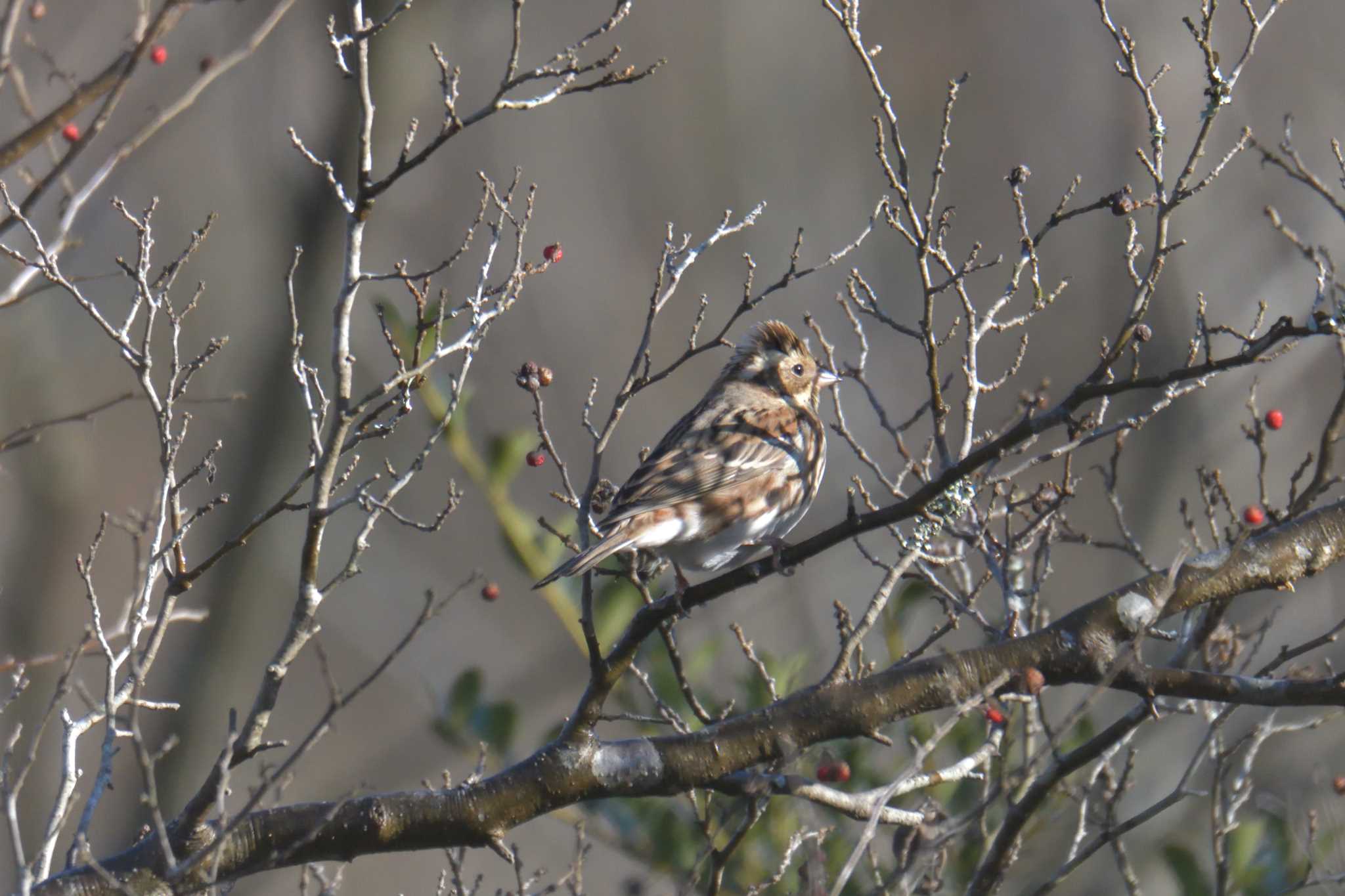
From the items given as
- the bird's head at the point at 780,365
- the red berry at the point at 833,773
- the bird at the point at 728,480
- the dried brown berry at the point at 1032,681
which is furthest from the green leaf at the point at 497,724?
the dried brown berry at the point at 1032,681

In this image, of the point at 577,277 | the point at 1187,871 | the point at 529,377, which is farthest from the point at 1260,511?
the point at 577,277

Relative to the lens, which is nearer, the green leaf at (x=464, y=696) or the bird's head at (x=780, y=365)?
the bird's head at (x=780, y=365)

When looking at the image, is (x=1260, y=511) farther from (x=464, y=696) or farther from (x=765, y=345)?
(x=464, y=696)

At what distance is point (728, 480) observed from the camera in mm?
5195

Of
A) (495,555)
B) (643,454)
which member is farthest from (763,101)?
(643,454)

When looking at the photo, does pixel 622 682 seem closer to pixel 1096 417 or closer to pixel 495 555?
pixel 1096 417

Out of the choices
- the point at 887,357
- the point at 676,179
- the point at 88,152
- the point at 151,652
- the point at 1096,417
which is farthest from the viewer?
the point at 676,179

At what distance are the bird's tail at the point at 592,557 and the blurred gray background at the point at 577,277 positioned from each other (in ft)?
16.6

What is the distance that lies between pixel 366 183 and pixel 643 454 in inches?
65.9

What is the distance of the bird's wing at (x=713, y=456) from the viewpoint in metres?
4.93

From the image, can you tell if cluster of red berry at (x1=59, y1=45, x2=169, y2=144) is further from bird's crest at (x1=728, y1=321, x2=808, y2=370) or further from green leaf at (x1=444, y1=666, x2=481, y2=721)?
green leaf at (x1=444, y1=666, x2=481, y2=721)

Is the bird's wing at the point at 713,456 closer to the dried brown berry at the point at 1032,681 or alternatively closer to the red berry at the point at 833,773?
the red berry at the point at 833,773

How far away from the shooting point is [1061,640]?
11.7ft

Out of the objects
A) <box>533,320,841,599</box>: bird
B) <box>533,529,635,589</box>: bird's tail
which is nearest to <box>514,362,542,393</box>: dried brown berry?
<box>533,529,635,589</box>: bird's tail
